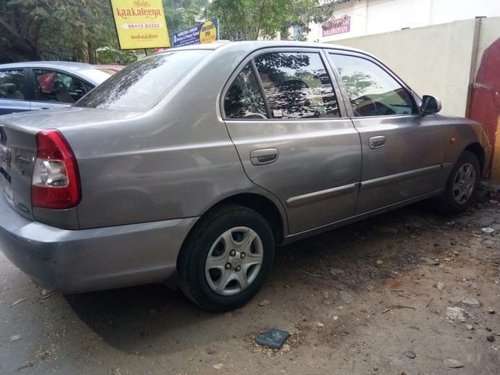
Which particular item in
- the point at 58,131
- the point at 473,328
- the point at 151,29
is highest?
the point at 151,29

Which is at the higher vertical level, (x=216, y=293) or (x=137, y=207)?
(x=137, y=207)

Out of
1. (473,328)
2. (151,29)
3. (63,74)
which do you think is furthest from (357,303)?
(151,29)

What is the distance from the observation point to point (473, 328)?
8.92ft

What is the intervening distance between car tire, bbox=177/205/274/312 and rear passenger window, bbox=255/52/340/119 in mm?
749

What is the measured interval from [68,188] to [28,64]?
4.78 m

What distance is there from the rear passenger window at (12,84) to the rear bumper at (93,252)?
4151mm

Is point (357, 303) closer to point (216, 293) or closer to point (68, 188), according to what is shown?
point (216, 293)

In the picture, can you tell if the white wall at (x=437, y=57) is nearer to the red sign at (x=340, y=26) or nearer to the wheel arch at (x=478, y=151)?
the wheel arch at (x=478, y=151)

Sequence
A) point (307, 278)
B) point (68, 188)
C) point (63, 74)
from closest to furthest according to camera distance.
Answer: point (68, 188), point (307, 278), point (63, 74)

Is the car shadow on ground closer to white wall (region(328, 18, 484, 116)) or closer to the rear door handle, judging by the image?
the rear door handle

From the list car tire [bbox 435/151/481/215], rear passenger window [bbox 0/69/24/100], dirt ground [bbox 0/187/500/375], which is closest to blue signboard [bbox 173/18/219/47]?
rear passenger window [bbox 0/69/24/100]

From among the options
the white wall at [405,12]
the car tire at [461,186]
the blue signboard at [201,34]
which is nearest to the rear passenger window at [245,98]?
the car tire at [461,186]

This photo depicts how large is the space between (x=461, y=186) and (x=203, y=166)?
319 cm

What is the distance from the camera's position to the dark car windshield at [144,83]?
2645mm
